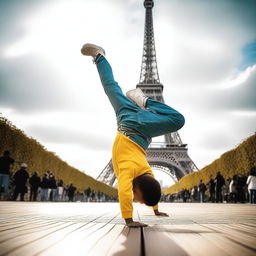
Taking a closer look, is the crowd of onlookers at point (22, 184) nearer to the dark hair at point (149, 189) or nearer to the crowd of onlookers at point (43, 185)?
the crowd of onlookers at point (43, 185)

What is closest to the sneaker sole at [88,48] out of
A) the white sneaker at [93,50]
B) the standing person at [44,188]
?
the white sneaker at [93,50]

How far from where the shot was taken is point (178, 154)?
3819 centimetres

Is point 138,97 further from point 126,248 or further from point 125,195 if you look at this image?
point 126,248

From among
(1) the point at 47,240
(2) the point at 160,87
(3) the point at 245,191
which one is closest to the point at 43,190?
(3) the point at 245,191

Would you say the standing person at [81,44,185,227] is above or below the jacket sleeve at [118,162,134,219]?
above

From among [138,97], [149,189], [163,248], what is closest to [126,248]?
[163,248]

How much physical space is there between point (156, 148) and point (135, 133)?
36.7 metres

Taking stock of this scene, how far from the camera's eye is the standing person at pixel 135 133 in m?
2.55

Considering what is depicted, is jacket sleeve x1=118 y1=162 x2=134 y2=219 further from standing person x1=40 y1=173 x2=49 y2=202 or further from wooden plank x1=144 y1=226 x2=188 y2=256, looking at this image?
standing person x1=40 y1=173 x2=49 y2=202

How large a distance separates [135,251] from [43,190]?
45.4 ft

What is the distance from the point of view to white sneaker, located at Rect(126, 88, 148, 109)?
3.09 metres

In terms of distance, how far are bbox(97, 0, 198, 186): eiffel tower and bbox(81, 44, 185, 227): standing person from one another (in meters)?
33.1

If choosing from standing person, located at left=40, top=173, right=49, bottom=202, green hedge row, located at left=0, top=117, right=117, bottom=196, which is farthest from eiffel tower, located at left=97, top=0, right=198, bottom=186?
standing person, located at left=40, top=173, right=49, bottom=202

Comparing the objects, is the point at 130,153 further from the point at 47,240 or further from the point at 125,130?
the point at 47,240
